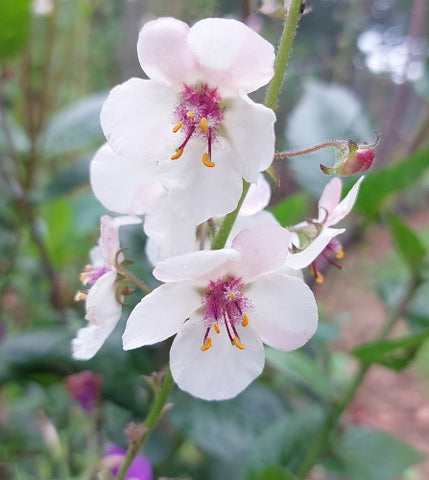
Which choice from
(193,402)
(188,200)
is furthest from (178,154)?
(193,402)

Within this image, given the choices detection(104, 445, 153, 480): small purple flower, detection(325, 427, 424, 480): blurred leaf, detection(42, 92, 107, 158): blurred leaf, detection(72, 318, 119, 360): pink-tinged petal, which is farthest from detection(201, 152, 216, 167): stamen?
detection(42, 92, 107, 158): blurred leaf

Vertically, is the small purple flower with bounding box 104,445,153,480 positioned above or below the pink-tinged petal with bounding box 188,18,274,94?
below

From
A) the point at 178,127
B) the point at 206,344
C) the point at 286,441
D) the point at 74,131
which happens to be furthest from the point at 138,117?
the point at 74,131

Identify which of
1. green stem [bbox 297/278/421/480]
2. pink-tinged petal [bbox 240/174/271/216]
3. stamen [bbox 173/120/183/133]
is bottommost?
green stem [bbox 297/278/421/480]

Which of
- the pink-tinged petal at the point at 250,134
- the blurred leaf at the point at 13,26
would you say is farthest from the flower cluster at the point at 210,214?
the blurred leaf at the point at 13,26

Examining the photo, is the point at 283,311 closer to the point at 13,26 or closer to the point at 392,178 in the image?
the point at 392,178

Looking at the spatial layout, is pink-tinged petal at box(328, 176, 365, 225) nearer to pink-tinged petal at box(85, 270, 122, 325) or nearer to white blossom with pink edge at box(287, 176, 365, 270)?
white blossom with pink edge at box(287, 176, 365, 270)
